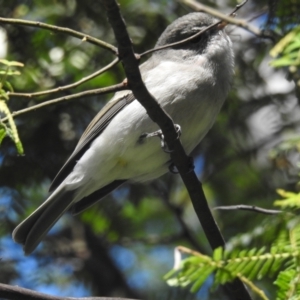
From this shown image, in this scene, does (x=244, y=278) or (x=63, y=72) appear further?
(x=63, y=72)

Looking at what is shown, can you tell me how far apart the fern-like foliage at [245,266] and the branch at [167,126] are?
2.13ft

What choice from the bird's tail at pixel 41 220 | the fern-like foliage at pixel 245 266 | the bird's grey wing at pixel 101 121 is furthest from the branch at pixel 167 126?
the bird's tail at pixel 41 220

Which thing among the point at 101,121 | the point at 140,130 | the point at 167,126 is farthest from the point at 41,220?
the point at 167,126

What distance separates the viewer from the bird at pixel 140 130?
324cm

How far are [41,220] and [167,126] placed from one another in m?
1.35

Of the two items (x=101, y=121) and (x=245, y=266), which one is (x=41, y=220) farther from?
(x=245, y=266)

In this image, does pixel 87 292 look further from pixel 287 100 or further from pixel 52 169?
pixel 287 100

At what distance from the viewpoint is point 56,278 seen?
4.25m

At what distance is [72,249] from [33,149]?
1.04 m

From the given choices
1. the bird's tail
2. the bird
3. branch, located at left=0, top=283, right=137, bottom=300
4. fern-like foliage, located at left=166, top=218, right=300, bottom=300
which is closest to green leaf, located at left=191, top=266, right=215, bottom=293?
fern-like foliage, located at left=166, top=218, right=300, bottom=300

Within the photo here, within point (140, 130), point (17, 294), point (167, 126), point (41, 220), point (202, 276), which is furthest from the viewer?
point (41, 220)

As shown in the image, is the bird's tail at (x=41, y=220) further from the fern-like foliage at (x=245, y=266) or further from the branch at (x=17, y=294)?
the fern-like foliage at (x=245, y=266)

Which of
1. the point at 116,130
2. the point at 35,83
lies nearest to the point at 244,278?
the point at 116,130

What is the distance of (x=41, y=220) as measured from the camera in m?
3.41
